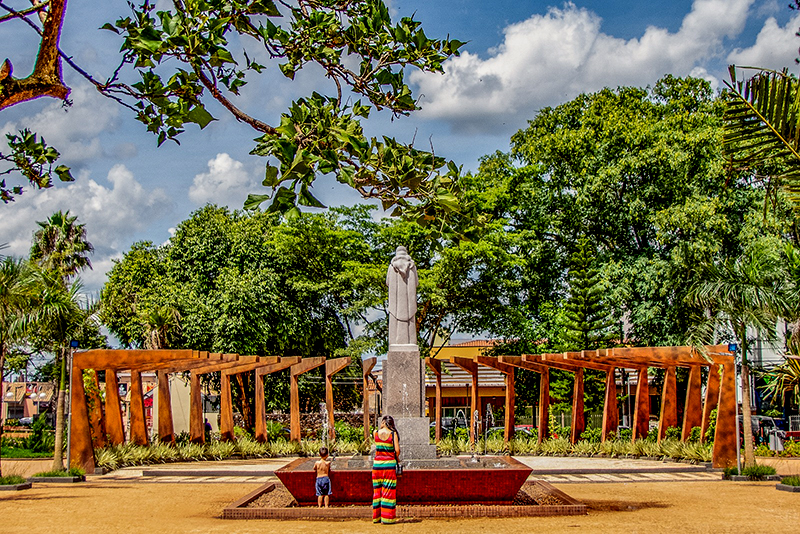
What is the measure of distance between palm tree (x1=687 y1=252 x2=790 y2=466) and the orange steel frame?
1040 millimetres

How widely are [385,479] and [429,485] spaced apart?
1.48m

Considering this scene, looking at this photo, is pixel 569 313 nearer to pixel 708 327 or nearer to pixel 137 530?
pixel 708 327

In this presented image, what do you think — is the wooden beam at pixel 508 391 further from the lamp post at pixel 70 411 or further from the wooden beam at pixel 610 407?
the lamp post at pixel 70 411

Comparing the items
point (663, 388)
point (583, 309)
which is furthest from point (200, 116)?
point (583, 309)

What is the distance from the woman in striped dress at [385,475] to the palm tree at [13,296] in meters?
8.69

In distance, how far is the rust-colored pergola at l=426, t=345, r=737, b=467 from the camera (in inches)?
642

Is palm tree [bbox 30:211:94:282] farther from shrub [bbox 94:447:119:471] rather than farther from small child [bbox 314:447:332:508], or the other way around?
small child [bbox 314:447:332:508]

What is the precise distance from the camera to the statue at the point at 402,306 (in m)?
14.2

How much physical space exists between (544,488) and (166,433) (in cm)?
1335

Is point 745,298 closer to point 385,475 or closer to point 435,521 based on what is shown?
point 435,521

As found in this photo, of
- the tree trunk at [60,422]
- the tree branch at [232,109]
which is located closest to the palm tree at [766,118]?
the tree branch at [232,109]

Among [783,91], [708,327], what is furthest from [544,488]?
[783,91]

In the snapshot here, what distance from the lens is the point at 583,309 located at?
2878 centimetres

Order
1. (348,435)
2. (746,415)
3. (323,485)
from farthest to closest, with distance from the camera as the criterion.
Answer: (348,435) < (746,415) < (323,485)
